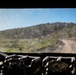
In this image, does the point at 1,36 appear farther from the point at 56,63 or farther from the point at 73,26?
the point at 56,63

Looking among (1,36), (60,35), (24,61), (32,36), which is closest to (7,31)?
(1,36)

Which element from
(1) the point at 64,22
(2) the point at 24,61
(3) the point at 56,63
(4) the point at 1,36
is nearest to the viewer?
(3) the point at 56,63

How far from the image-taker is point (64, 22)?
3506 centimetres

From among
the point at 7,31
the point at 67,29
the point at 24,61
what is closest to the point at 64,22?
the point at 67,29

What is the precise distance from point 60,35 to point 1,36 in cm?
1069
